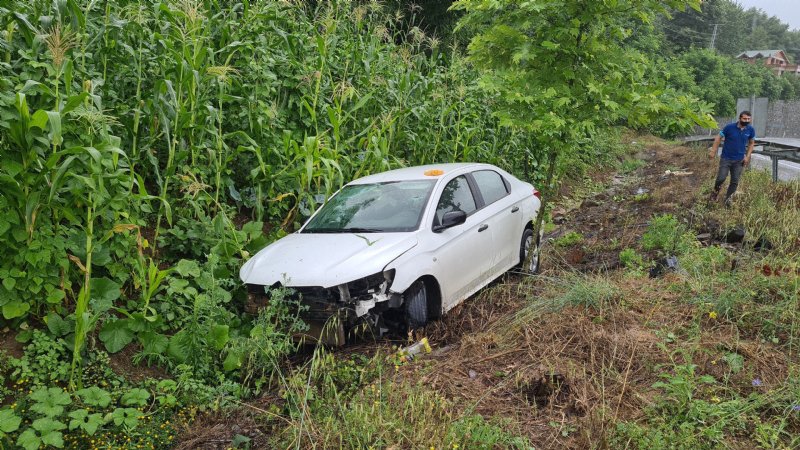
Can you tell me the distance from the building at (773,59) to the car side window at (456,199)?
95423mm

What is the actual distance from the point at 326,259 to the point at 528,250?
348 centimetres

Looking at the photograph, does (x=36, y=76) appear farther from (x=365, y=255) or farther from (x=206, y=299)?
(x=365, y=255)

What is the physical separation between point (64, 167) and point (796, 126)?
4709 centimetres

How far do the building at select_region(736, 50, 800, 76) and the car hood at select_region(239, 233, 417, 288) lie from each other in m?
97.0

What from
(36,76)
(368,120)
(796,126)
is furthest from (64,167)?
(796,126)

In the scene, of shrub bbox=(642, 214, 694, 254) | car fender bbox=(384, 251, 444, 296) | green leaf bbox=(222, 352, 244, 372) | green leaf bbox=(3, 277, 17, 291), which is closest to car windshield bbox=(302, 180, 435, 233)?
car fender bbox=(384, 251, 444, 296)

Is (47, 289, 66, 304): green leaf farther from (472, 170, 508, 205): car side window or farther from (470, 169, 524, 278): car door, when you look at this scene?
(472, 170, 508, 205): car side window

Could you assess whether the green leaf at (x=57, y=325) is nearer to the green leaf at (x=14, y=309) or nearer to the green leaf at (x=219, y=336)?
the green leaf at (x=14, y=309)

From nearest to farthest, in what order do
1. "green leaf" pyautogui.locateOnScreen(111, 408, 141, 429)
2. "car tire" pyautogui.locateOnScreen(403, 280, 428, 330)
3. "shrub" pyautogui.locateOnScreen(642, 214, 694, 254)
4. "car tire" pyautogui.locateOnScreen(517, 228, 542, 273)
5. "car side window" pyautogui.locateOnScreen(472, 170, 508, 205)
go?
"green leaf" pyautogui.locateOnScreen(111, 408, 141, 429) → "car tire" pyautogui.locateOnScreen(403, 280, 428, 330) → "car side window" pyautogui.locateOnScreen(472, 170, 508, 205) → "shrub" pyautogui.locateOnScreen(642, 214, 694, 254) → "car tire" pyautogui.locateOnScreen(517, 228, 542, 273)

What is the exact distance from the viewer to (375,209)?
6109 mm

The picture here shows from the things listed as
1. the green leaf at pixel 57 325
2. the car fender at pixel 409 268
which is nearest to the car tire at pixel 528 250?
the car fender at pixel 409 268

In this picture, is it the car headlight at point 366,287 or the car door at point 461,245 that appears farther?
the car door at point 461,245

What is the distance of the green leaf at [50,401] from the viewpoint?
3.93 metres

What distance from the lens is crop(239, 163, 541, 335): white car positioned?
4.98m
